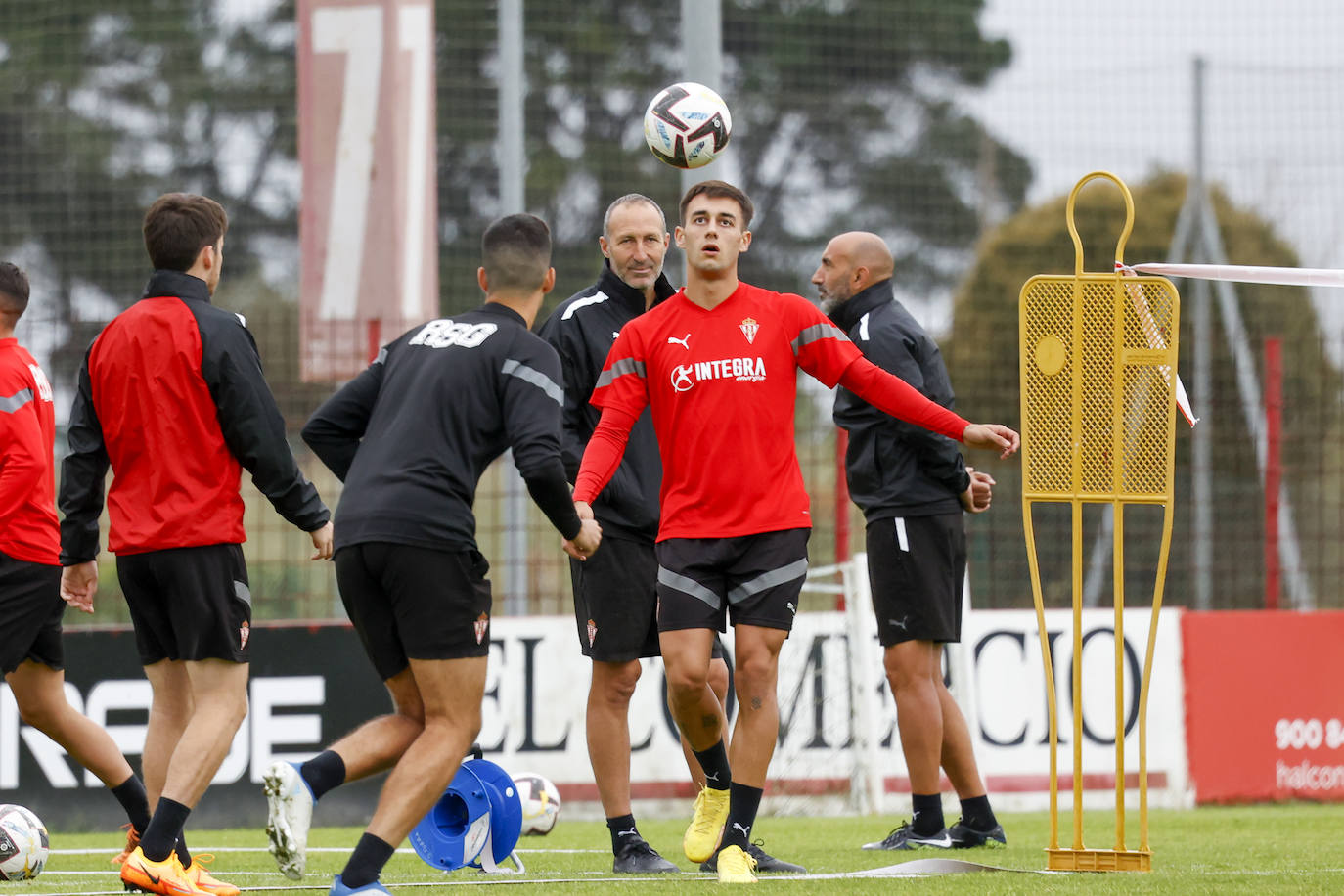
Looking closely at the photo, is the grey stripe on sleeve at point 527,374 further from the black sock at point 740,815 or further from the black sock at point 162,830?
the black sock at point 162,830

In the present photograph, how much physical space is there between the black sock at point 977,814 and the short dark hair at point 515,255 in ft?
9.75

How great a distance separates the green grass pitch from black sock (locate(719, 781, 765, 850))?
0.17m

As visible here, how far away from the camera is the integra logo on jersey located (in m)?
6.10

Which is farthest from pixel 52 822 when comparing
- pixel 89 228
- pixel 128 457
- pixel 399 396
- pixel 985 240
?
pixel 985 240

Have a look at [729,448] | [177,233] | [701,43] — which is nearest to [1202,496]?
[701,43]

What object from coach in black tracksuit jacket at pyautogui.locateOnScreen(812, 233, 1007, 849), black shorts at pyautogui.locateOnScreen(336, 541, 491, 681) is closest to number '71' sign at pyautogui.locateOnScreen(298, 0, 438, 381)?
coach in black tracksuit jacket at pyautogui.locateOnScreen(812, 233, 1007, 849)

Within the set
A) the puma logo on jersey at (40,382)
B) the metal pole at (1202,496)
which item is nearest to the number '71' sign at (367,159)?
the metal pole at (1202,496)

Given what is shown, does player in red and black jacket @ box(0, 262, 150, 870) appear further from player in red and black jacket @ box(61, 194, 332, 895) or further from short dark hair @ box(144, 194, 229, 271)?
short dark hair @ box(144, 194, 229, 271)

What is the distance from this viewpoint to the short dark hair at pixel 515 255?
18.7ft

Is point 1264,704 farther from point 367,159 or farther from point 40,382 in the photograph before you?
point 40,382

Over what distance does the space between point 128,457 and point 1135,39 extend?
46.5 feet

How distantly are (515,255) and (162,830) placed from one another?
2120 millimetres

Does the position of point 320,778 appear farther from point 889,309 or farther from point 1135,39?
point 1135,39

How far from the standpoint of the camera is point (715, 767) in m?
6.39
